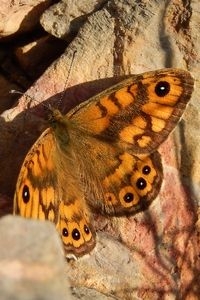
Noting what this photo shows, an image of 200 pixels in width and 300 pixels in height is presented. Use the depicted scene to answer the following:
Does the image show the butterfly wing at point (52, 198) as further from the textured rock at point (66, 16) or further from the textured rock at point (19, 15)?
the textured rock at point (19, 15)

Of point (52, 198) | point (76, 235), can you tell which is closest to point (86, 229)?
point (76, 235)

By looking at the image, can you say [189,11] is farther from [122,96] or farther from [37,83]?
[37,83]

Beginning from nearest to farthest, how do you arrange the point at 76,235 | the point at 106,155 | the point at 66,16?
the point at 76,235, the point at 106,155, the point at 66,16

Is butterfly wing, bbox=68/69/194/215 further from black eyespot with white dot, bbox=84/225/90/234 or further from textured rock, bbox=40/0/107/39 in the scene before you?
textured rock, bbox=40/0/107/39

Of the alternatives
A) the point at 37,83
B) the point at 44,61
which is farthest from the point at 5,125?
the point at 44,61

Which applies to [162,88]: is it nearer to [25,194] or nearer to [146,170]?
[146,170]

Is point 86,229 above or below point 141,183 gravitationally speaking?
below
